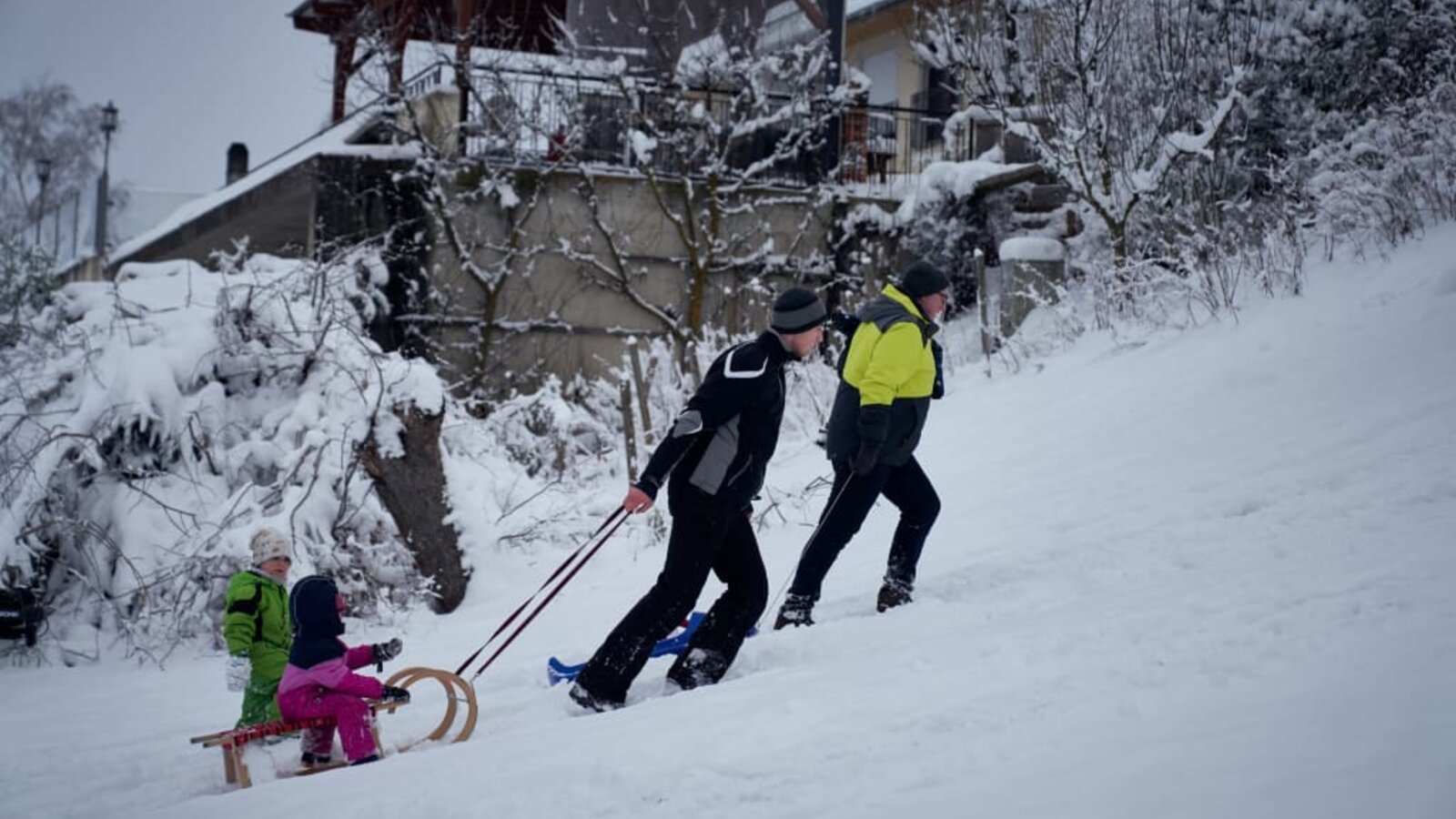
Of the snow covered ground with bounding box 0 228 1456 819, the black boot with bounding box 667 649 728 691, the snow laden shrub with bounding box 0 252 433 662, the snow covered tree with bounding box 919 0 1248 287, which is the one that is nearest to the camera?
the snow covered ground with bounding box 0 228 1456 819

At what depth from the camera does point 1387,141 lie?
10.9 metres

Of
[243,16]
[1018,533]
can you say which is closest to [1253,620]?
[1018,533]

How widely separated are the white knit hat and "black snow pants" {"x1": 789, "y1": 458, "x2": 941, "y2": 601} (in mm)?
2265

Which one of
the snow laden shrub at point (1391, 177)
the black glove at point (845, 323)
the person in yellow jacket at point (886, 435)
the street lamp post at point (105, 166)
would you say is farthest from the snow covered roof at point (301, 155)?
the street lamp post at point (105, 166)

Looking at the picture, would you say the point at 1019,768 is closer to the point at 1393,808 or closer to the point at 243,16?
the point at 1393,808

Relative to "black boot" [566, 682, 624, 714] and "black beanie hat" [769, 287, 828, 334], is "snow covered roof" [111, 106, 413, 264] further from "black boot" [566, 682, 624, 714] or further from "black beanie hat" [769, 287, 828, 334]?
"black boot" [566, 682, 624, 714]

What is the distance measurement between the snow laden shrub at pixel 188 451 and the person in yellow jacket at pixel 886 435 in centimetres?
365

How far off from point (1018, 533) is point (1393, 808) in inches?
170

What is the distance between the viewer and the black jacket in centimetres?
514

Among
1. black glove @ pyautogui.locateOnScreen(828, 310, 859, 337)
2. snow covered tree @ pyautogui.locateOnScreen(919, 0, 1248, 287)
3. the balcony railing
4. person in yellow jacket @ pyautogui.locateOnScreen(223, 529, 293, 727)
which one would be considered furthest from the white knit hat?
the balcony railing

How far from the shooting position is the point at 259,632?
5.58 meters

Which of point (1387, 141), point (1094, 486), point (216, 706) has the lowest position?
point (216, 706)

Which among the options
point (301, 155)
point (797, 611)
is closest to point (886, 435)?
point (797, 611)

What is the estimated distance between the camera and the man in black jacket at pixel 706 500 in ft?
16.9
